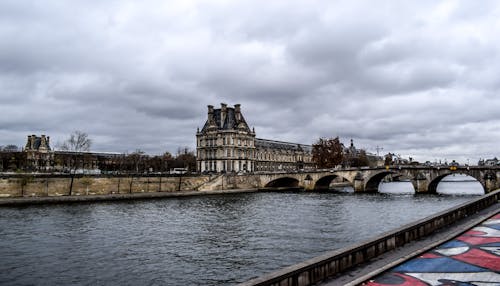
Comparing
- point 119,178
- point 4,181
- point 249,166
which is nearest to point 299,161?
point 249,166

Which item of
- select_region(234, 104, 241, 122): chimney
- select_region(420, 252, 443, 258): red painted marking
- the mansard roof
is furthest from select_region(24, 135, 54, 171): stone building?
select_region(420, 252, 443, 258): red painted marking

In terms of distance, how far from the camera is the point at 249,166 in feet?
375

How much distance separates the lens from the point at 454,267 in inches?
459

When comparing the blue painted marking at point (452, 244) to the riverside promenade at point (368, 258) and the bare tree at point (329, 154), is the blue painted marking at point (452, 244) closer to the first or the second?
the riverside promenade at point (368, 258)

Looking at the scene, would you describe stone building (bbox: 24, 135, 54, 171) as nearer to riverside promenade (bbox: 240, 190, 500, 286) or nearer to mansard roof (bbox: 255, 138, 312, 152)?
mansard roof (bbox: 255, 138, 312, 152)

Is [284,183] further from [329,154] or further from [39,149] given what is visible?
[39,149]

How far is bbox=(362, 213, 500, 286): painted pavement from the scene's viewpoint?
1030 centimetres

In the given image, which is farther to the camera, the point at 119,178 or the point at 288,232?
the point at 119,178

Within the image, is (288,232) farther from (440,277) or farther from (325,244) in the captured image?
(440,277)

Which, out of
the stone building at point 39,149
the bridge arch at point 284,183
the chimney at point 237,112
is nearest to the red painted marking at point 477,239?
the bridge arch at point 284,183

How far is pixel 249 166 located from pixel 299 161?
42.5 meters

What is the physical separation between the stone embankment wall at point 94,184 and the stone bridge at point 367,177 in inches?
354

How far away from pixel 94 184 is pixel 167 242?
41856mm

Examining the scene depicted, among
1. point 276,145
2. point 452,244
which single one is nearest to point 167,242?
point 452,244
